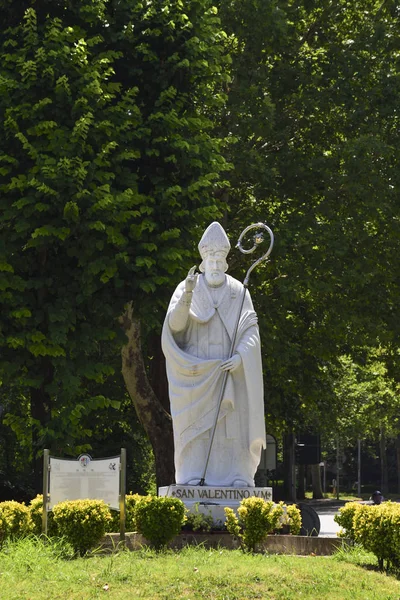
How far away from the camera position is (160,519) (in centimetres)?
1312

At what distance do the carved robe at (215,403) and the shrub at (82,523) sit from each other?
2.41m

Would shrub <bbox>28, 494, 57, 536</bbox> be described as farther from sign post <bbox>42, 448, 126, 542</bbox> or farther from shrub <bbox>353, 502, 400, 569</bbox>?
shrub <bbox>353, 502, 400, 569</bbox>

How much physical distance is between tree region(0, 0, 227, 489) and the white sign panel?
6.00 metres

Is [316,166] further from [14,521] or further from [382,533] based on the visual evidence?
[382,533]

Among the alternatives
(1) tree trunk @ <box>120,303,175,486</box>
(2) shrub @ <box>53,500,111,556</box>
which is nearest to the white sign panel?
(2) shrub @ <box>53,500,111,556</box>

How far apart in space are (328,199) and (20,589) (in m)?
18.0

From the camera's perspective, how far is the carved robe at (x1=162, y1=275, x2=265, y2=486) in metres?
15.2

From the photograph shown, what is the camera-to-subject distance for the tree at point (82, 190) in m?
20.3

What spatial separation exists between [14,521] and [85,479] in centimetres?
100

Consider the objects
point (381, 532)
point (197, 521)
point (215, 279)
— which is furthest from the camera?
point (215, 279)

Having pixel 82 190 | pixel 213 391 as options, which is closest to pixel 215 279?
pixel 213 391

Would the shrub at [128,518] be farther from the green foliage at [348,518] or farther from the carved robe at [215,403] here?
the green foliage at [348,518]

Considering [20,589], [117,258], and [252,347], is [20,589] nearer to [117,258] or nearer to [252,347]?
[252,347]

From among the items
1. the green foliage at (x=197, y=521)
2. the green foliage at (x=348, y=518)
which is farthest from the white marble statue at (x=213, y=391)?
the green foliage at (x=348, y=518)
